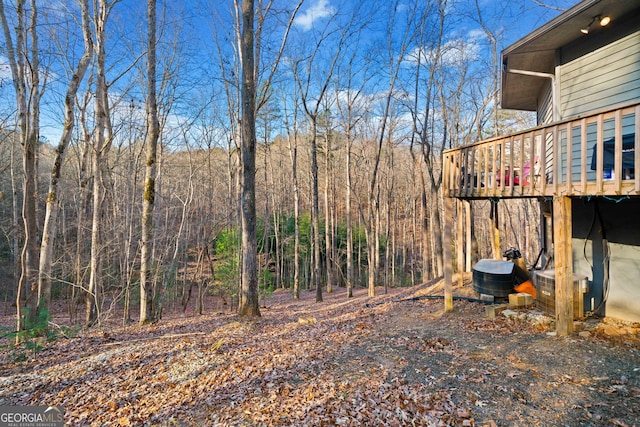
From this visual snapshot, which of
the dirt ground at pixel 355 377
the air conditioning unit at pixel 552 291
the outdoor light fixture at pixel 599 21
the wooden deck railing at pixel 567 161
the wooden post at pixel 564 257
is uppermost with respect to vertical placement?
the outdoor light fixture at pixel 599 21

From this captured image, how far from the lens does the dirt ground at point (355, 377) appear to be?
10.9 ft

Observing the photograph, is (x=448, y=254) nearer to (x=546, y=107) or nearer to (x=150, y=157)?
(x=546, y=107)

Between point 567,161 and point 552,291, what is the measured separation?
2.59m

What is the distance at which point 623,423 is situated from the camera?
115 inches

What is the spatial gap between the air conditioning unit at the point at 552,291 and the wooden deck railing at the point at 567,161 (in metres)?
1.79

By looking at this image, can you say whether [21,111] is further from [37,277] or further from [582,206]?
[582,206]

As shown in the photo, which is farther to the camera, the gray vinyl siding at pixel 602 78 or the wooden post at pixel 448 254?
the wooden post at pixel 448 254

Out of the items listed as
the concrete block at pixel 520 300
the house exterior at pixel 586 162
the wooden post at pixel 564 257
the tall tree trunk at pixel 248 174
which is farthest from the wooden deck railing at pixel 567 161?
the tall tree trunk at pixel 248 174

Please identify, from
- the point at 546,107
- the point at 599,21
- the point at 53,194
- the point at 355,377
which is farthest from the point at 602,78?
the point at 53,194

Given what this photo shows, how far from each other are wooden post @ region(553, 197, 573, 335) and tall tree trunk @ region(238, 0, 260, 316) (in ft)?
20.5

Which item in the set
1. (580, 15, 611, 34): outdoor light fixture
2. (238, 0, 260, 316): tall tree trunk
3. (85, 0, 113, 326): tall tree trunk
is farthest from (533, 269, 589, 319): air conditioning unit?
(85, 0, 113, 326): tall tree trunk

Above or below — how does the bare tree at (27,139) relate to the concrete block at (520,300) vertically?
above

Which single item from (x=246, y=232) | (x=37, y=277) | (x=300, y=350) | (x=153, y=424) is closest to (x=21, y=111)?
(x=37, y=277)

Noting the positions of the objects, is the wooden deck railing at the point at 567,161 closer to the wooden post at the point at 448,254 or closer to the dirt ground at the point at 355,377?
the wooden post at the point at 448,254
